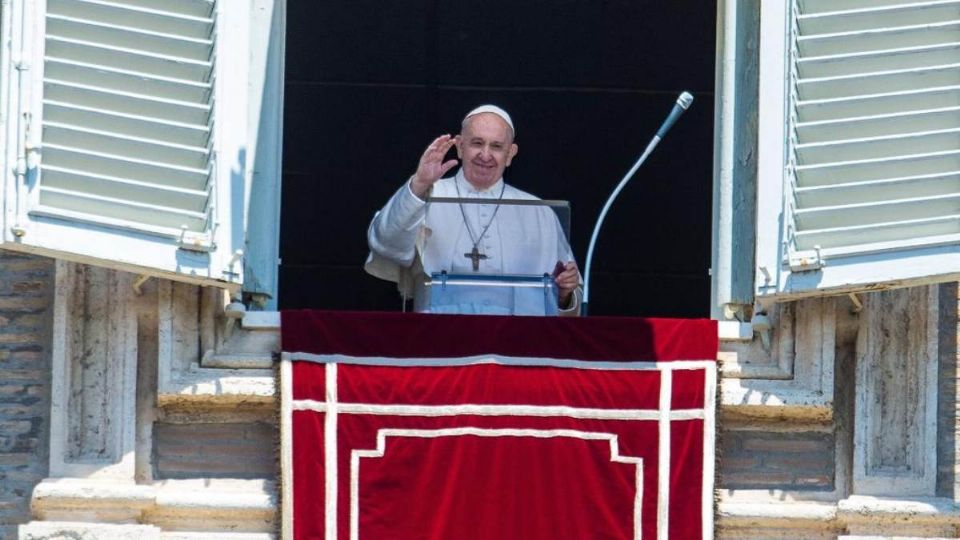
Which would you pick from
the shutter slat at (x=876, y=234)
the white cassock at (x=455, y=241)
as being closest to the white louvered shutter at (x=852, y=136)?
the shutter slat at (x=876, y=234)

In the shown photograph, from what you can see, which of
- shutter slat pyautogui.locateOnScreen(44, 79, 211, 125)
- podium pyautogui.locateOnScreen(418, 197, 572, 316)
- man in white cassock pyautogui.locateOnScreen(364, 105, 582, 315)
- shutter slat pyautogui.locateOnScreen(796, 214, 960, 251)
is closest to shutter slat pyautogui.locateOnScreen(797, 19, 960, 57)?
shutter slat pyautogui.locateOnScreen(796, 214, 960, 251)

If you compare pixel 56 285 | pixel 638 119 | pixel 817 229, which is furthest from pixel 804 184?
pixel 638 119

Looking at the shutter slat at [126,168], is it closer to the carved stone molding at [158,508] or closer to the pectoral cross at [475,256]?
the carved stone molding at [158,508]

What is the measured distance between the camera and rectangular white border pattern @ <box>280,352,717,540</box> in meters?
9.02

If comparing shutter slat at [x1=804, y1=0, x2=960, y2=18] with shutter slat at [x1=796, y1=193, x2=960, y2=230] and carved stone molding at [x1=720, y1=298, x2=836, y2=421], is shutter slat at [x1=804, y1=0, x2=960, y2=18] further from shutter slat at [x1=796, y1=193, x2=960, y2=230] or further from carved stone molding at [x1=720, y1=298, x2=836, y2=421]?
carved stone molding at [x1=720, y1=298, x2=836, y2=421]

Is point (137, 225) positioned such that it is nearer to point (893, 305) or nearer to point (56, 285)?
point (56, 285)

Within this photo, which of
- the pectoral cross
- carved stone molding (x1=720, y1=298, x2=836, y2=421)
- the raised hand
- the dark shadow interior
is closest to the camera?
carved stone molding (x1=720, y1=298, x2=836, y2=421)

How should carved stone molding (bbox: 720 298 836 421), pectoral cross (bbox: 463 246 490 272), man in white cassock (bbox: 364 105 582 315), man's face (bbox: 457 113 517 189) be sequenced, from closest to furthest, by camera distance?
carved stone molding (bbox: 720 298 836 421) → man in white cassock (bbox: 364 105 582 315) → pectoral cross (bbox: 463 246 490 272) → man's face (bbox: 457 113 517 189)

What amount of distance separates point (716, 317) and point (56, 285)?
2070mm

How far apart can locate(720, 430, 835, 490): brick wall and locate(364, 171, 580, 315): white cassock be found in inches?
A: 29.7

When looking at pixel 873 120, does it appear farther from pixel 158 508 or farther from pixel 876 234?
pixel 158 508

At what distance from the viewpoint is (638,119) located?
40.8 ft

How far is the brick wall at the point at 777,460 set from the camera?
9211mm

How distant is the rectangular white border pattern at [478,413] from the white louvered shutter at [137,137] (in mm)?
439
